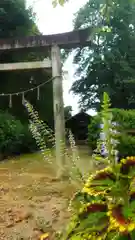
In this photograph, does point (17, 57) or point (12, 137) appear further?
point (17, 57)

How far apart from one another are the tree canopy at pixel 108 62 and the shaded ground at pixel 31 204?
14819 millimetres

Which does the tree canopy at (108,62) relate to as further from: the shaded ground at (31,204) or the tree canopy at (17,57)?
the shaded ground at (31,204)

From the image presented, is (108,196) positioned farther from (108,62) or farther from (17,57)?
(108,62)

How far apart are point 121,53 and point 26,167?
53.3 ft

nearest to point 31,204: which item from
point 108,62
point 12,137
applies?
point 12,137

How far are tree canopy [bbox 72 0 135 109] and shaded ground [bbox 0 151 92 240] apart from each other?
1482 centimetres

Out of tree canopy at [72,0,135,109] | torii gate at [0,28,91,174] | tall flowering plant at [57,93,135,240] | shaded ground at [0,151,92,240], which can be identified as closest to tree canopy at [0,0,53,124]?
torii gate at [0,28,91,174]

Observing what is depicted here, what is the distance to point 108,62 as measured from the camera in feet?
69.1

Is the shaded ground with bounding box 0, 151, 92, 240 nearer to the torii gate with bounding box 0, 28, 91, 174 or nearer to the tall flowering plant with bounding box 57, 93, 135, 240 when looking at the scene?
the torii gate with bounding box 0, 28, 91, 174

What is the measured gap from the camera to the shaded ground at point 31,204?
122 inches

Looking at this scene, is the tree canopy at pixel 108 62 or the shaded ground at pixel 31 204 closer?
the shaded ground at pixel 31 204

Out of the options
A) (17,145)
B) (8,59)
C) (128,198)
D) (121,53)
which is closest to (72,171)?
(128,198)

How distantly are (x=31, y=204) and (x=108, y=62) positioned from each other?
710 inches

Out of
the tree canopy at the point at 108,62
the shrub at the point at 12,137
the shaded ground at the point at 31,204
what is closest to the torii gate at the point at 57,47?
the shaded ground at the point at 31,204
